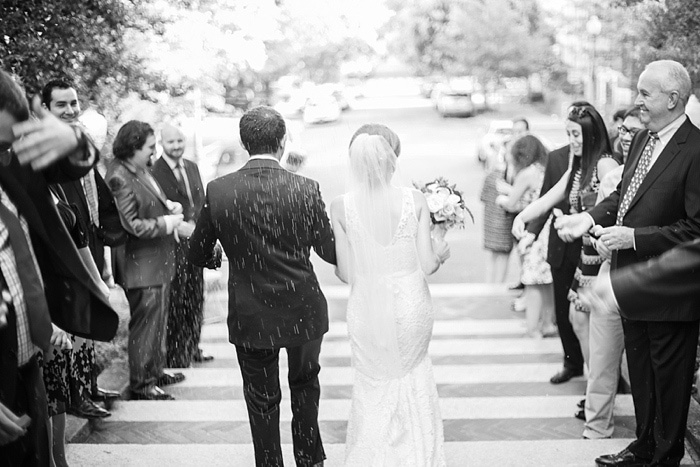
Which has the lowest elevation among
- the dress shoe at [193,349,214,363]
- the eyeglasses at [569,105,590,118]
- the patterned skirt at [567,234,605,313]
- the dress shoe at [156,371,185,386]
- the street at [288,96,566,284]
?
the street at [288,96,566,284]

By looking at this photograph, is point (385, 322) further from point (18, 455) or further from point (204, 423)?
point (18, 455)

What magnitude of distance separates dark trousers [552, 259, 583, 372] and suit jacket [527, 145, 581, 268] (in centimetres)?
6

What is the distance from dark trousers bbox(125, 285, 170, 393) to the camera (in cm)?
605

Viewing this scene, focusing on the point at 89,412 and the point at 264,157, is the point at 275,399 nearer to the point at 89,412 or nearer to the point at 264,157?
the point at 264,157

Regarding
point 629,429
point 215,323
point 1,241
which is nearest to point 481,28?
point 215,323

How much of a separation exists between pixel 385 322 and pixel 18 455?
2110mm

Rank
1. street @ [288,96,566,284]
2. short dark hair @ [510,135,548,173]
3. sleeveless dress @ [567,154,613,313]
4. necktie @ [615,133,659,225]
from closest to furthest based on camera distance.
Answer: necktie @ [615,133,659,225]
sleeveless dress @ [567,154,613,313]
short dark hair @ [510,135,548,173]
street @ [288,96,566,284]

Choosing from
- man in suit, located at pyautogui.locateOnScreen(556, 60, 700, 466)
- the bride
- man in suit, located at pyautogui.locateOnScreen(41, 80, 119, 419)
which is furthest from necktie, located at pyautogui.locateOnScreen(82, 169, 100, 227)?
man in suit, located at pyautogui.locateOnScreen(556, 60, 700, 466)

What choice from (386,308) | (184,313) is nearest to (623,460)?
(386,308)

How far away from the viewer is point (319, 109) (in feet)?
158

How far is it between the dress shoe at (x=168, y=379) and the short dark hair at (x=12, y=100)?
4.00 meters

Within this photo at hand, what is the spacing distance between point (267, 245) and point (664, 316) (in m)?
2.05

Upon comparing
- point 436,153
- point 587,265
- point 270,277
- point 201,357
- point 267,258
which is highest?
point 267,258

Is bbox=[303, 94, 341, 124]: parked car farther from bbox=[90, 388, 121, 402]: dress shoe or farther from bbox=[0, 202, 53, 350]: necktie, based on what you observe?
bbox=[0, 202, 53, 350]: necktie
